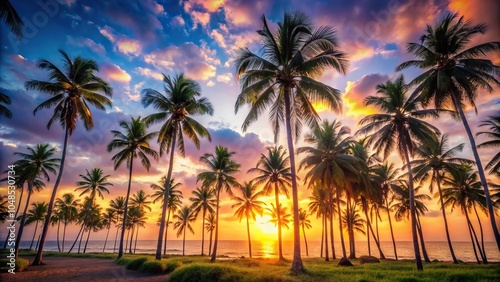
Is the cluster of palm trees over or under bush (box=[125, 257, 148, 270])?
over

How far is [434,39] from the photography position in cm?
1608

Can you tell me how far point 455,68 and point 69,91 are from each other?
28.4 meters

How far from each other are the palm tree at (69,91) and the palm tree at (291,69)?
45.2 feet

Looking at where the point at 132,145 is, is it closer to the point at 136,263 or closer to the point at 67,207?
the point at 136,263

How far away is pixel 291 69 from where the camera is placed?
47.9ft

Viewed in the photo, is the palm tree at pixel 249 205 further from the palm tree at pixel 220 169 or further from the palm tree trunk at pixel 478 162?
the palm tree trunk at pixel 478 162

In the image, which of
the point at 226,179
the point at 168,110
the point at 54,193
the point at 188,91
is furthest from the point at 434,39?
the point at 54,193

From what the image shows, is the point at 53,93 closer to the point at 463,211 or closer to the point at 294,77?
the point at 294,77

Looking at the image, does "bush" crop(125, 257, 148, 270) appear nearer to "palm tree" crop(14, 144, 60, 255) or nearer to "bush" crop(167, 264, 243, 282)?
"bush" crop(167, 264, 243, 282)

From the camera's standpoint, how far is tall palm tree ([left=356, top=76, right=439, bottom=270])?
17844 millimetres

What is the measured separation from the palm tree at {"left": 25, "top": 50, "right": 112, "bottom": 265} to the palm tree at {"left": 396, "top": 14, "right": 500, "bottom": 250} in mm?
25130

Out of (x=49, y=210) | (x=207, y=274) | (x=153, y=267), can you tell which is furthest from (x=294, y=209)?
(x=49, y=210)

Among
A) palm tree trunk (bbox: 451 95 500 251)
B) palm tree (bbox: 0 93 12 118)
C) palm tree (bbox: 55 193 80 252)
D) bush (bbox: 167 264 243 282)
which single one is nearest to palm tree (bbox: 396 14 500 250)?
palm tree trunk (bbox: 451 95 500 251)

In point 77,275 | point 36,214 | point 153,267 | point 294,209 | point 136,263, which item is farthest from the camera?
point 36,214
